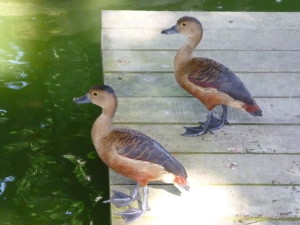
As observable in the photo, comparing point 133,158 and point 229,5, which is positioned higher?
point 133,158

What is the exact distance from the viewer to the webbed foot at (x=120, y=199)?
143 inches

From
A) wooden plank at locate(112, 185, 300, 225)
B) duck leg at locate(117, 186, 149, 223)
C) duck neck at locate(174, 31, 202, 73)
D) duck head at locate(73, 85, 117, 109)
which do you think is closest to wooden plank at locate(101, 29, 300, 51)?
duck neck at locate(174, 31, 202, 73)

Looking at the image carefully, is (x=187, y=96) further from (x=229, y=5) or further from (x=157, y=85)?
(x=229, y=5)

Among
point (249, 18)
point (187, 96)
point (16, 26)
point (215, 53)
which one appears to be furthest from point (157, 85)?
point (16, 26)

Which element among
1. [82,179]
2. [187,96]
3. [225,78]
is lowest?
[82,179]

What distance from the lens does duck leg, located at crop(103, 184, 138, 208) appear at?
3.64 m

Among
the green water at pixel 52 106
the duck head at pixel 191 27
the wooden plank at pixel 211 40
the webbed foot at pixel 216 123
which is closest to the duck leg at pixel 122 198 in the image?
the green water at pixel 52 106

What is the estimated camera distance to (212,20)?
6.01 m

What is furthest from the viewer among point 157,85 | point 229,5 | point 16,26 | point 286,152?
point 229,5

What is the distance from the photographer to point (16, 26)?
6.62 m

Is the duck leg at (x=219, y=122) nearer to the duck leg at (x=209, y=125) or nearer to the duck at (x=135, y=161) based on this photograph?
the duck leg at (x=209, y=125)

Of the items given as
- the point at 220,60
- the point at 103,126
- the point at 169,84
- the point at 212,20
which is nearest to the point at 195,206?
the point at 103,126

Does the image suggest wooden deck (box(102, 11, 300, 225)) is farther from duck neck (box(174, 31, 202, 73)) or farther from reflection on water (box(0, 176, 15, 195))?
reflection on water (box(0, 176, 15, 195))

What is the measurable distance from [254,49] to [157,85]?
1.03 meters
